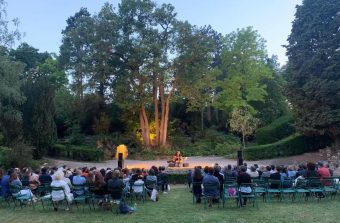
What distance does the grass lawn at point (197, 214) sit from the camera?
407 inches

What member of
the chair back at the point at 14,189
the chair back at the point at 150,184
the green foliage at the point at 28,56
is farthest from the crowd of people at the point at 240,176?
the green foliage at the point at 28,56

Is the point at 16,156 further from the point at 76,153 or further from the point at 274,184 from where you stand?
the point at 274,184

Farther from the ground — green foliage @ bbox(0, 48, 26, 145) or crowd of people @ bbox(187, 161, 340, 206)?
green foliage @ bbox(0, 48, 26, 145)

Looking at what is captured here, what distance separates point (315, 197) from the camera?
14.2m

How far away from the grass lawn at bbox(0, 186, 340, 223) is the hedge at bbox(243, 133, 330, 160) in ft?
61.8

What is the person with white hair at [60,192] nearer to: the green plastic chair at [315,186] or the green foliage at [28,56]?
the green plastic chair at [315,186]

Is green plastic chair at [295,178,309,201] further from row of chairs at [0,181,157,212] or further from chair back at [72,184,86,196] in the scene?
chair back at [72,184,86,196]

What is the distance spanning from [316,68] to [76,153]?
63.4 ft

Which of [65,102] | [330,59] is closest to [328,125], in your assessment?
[330,59]

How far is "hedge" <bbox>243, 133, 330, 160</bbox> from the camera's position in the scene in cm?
3216

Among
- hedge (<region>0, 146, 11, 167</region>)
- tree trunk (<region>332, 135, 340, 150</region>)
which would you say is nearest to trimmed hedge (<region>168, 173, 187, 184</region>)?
hedge (<region>0, 146, 11, 167</region>)

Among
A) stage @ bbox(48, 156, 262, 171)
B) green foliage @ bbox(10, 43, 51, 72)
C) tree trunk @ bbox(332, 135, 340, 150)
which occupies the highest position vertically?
green foliage @ bbox(10, 43, 51, 72)

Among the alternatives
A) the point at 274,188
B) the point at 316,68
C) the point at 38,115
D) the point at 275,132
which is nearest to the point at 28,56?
the point at 38,115

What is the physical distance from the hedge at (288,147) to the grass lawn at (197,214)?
18830 mm
